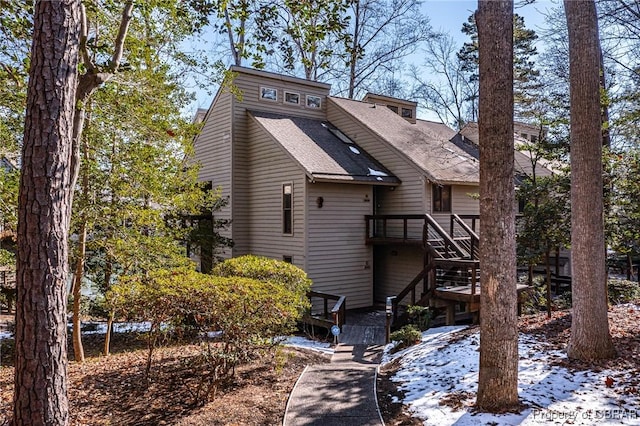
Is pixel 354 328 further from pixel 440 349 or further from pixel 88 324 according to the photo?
pixel 88 324

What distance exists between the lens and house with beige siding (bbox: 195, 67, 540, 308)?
1234 centimetres

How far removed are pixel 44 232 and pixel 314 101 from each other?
45.8 ft

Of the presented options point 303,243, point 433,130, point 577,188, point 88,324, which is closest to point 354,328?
point 303,243

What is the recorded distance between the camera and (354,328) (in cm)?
1034

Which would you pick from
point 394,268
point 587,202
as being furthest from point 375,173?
point 587,202

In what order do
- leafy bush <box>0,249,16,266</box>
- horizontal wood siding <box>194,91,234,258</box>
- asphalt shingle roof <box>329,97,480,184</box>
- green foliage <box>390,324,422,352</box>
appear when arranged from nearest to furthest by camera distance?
leafy bush <box>0,249,16,266</box>, green foliage <box>390,324,422,352</box>, asphalt shingle roof <box>329,97,480,184</box>, horizontal wood siding <box>194,91,234,258</box>

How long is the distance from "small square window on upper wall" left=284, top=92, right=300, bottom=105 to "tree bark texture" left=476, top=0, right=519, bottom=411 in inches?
446

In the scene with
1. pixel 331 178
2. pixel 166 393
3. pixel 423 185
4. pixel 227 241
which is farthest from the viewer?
pixel 227 241

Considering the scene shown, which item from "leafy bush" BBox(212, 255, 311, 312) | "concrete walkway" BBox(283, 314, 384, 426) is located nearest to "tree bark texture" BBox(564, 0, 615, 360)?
"concrete walkway" BBox(283, 314, 384, 426)

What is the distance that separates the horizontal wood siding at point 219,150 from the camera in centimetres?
1473

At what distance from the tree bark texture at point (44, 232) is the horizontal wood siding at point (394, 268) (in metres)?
10.9

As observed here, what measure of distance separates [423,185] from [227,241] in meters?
6.50

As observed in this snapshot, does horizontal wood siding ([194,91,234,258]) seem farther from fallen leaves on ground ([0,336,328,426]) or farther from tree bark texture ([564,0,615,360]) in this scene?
tree bark texture ([564,0,615,360])

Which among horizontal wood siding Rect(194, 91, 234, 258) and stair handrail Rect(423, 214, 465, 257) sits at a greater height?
horizontal wood siding Rect(194, 91, 234, 258)
